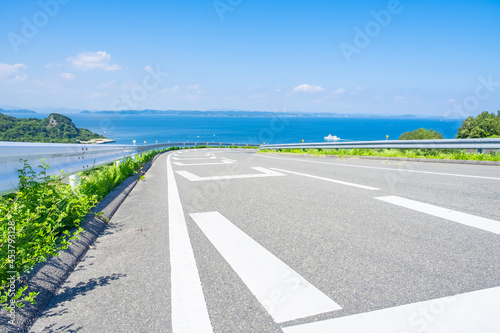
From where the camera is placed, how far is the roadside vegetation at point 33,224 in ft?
7.28

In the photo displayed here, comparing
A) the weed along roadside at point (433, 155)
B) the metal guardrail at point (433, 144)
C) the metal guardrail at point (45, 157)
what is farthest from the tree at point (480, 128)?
the metal guardrail at point (45, 157)

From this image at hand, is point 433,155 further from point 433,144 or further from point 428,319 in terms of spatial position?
point 428,319

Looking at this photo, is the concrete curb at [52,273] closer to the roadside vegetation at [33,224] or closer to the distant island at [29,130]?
the roadside vegetation at [33,224]

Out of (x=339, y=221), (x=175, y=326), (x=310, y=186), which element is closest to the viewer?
(x=175, y=326)

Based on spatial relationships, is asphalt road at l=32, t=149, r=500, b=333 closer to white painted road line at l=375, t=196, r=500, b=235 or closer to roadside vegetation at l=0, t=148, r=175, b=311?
white painted road line at l=375, t=196, r=500, b=235

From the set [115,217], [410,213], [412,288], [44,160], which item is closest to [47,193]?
[44,160]

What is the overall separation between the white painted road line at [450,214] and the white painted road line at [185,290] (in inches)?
129

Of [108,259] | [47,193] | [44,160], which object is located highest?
[44,160]

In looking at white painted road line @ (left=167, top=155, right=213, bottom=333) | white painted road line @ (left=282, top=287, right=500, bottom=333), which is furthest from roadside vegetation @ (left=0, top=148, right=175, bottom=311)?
white painted road line @ (left=282, top=287, right=500, bottom=333)

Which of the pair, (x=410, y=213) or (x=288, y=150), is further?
(x=288, y=150)

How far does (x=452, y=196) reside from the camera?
507 cm

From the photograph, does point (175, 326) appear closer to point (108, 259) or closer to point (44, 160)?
point (108, 259)

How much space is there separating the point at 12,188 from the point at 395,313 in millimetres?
3824

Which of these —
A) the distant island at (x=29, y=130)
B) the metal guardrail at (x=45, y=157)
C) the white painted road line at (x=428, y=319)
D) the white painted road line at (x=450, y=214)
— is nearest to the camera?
the white painted road line at (x=428, y=319)
